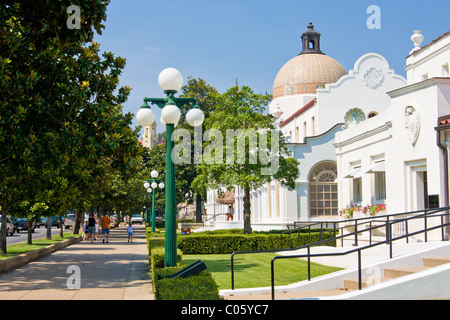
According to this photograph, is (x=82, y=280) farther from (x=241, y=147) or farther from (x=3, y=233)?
(x=241, y=147)

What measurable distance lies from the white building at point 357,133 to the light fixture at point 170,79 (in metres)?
8.80

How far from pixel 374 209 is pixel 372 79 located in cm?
2030

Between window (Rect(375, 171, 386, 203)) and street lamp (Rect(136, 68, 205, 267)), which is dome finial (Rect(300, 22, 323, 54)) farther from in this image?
street lamp (Rect(136, 68, 205, 267))

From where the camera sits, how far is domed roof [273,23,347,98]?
49.8 meters

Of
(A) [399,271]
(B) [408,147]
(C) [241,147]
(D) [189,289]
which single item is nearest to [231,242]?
(C) [241,147]

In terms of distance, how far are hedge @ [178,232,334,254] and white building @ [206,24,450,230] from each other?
3.61 m

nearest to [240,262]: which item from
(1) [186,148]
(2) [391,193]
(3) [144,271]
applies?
(3) [144,271]

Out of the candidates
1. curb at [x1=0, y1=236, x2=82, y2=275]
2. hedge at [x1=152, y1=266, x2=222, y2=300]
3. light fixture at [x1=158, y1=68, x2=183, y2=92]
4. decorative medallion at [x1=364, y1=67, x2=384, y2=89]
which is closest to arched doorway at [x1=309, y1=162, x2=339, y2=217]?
decorative medallion at [x1=364, y1=67, x2=384, y2=89]

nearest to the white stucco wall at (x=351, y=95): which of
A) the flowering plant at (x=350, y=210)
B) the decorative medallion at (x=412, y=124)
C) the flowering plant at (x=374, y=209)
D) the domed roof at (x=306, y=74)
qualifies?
the domed roof at (x=306, y=74)

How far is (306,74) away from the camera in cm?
5012
